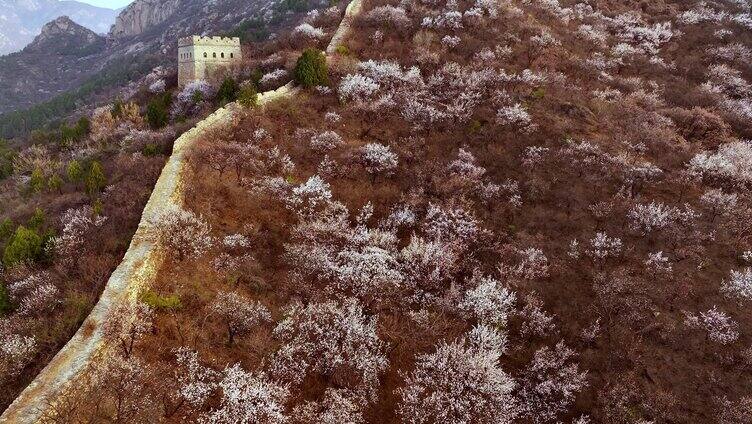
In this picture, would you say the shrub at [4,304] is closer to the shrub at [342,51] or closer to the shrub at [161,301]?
the shrub at [161,301]

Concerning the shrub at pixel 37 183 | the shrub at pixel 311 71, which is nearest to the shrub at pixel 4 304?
the shrub at pixel 37 183

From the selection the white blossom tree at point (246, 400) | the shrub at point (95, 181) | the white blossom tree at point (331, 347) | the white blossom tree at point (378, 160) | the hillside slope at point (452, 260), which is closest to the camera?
the white blossom tree at point (246, 400)

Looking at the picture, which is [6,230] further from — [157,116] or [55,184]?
[157,116]

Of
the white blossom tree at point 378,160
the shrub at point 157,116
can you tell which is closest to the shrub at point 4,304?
the white blossom tree at point 378,160

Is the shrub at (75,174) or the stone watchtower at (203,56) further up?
the stone watchtower at (203,56)

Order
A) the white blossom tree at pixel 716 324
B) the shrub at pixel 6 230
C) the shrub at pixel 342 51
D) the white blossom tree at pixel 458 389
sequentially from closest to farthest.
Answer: the white blossom tree at pixel 458 389 < the white blossom tree at pixel 716 324 < the shrub at pixel 6 230 < the shrub at pixel 342 51

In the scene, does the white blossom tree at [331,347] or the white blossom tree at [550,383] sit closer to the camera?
the white blossom tree at [550,383]

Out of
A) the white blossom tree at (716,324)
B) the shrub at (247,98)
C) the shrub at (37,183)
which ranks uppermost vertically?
the shrub at (247,98)

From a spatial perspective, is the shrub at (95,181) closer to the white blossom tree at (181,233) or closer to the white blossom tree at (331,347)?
the white blossom tree at (181,233)
